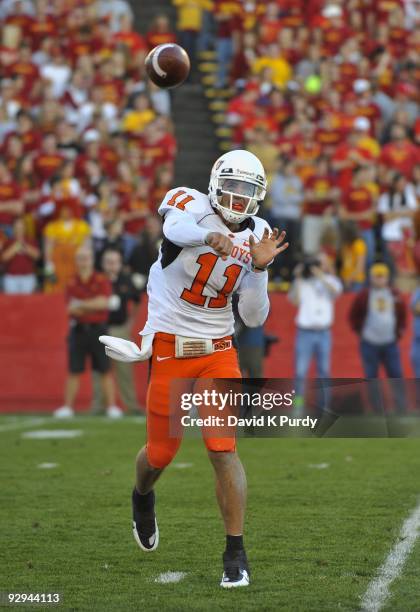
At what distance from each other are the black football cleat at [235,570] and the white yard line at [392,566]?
1.66ft

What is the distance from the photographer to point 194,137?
18062mm

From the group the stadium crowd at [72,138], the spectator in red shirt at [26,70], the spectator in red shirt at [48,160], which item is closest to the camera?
the stadium crowd at [72,138]

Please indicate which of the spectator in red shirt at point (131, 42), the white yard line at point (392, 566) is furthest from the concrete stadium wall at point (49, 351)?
the white yard line at point (392, 566)

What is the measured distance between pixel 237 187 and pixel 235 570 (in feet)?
5.22

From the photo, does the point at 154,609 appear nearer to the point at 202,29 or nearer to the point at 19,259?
the point at 19,259

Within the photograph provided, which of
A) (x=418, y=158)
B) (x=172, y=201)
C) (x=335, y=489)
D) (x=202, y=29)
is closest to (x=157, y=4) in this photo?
(x=202, y=29)

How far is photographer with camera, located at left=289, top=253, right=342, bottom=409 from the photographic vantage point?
1331cm

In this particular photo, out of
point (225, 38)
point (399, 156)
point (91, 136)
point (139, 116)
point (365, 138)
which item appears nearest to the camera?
point (91, 136)

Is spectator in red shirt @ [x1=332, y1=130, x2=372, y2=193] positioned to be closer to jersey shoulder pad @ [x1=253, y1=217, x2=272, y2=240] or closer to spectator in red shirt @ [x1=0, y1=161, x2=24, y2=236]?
spectator in red shirt @ [x1=0, y1=161, x2=24, y2=236]

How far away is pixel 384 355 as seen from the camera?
13.3 metres

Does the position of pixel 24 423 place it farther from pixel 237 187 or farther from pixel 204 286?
pixel 237 187

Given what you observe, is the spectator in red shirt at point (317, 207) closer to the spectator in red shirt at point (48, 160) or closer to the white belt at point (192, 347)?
the spectator in red shirt at point (48, 160)

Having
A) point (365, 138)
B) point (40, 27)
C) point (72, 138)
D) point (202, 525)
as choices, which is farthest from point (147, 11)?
point (202, 525)

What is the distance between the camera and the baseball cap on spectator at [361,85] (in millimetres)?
17594
